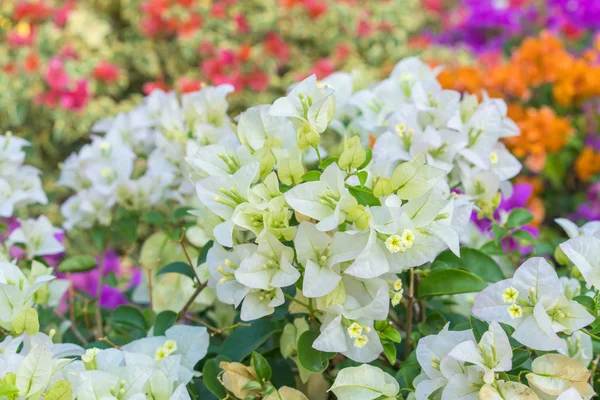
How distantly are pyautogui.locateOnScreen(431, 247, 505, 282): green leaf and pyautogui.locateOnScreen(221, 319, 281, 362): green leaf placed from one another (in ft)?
0.79

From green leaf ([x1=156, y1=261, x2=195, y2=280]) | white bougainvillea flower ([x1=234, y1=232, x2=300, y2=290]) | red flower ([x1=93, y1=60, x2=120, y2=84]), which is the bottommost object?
red flower ([x1=93, y1=60, x2=120, y2=84])

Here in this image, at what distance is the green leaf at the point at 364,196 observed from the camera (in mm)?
696

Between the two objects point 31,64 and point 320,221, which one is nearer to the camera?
point 320,221

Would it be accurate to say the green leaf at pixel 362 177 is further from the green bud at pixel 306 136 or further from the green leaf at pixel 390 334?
the green leaf at pixel 390 334

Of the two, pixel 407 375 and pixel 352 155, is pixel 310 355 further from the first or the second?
pixel 352 155

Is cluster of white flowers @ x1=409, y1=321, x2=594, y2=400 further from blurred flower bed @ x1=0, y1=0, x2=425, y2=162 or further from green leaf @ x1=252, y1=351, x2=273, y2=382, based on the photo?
blurred flower bed @ x1=0, y1=0, x2=425, y2=162

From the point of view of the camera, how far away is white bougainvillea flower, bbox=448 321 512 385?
613mm

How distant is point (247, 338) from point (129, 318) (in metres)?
0.22

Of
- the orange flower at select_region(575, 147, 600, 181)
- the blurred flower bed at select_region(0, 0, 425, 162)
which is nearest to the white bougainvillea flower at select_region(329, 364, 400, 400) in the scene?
the orange flower at select_region(575, 147, 600, 181)

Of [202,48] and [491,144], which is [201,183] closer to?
[491,144]

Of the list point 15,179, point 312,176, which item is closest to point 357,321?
point 312,176

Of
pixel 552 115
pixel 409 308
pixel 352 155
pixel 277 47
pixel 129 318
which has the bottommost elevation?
pixel 277 47

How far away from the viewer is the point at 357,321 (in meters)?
0.68

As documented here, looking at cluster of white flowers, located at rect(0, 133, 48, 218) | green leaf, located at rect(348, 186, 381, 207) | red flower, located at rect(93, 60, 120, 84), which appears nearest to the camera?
green leaf, located at rect(348, 186, 381, 207)
